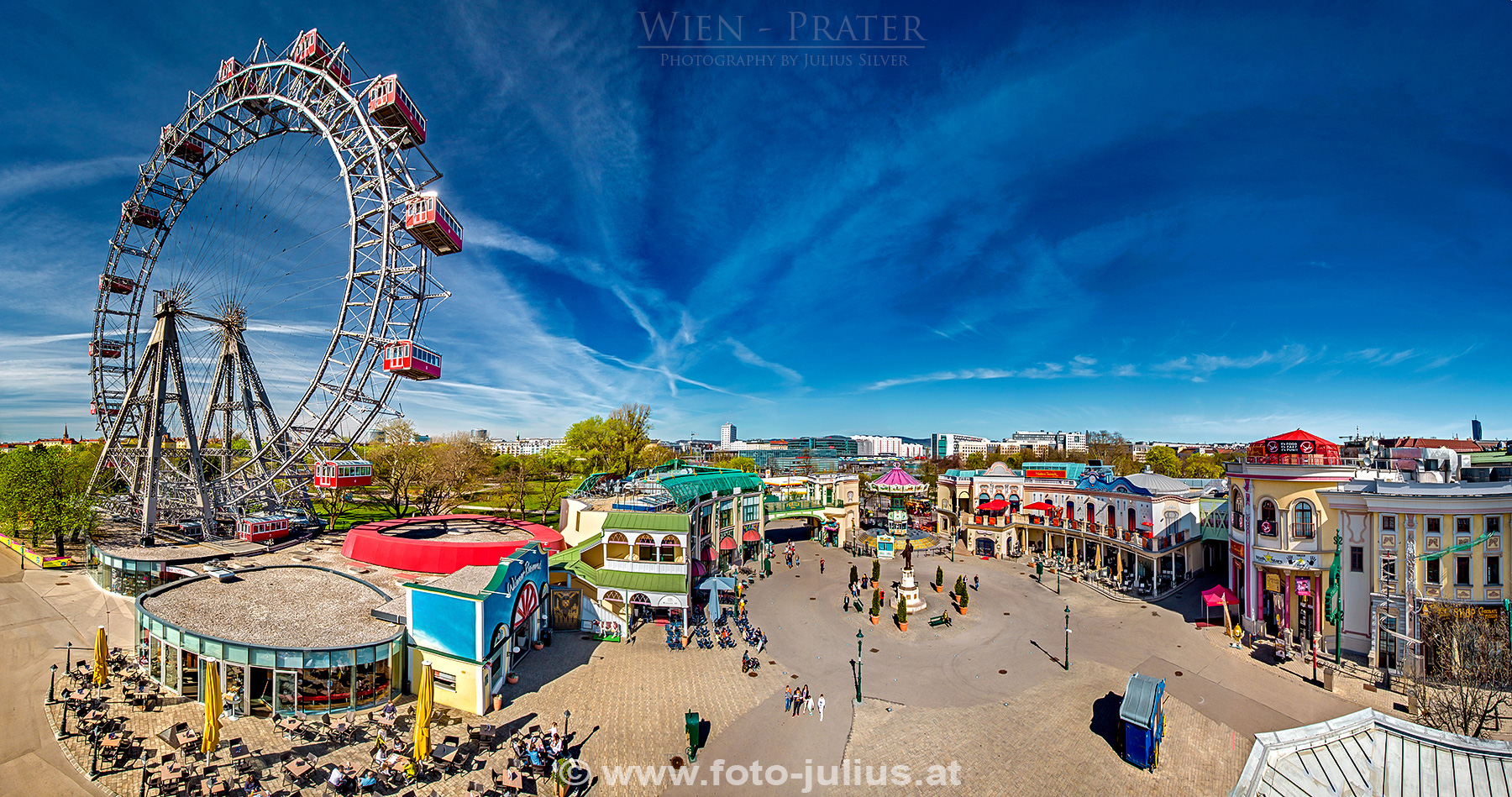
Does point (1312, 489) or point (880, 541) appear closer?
point (1312, 489)

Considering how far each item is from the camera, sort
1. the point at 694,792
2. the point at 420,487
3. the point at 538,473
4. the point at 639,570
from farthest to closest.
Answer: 1. the point at 538,473
2. the point at 420,487
3. the point at 639,570
4. the point at 694,792

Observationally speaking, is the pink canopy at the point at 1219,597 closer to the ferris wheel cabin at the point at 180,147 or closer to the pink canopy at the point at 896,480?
the pink canopy at the point at 896,480

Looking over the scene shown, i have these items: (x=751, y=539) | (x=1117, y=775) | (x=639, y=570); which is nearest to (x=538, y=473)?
(x=751, y=539)

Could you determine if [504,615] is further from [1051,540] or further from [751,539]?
[1051,540]

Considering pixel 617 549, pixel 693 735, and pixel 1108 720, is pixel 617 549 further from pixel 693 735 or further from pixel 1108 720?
pixel 1108 720

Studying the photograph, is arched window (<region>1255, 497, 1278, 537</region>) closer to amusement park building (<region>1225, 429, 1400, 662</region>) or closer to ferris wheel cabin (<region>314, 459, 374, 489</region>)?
amusement park building (<region>1225, 429, 1400, 662</region>)

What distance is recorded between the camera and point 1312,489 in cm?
2541

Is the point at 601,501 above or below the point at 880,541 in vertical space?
above

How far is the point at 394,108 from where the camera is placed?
29828 mm

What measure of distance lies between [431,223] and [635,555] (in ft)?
66.0

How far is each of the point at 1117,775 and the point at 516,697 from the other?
19.6 metres

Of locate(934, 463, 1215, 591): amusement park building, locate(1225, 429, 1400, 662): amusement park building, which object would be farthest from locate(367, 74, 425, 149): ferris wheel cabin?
locate(934, 463, 1215, 591): amusement park building

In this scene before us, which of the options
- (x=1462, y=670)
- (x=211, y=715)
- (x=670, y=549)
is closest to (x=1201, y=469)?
(x=1462, y=670)

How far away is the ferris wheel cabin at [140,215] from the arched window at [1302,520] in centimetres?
7178
